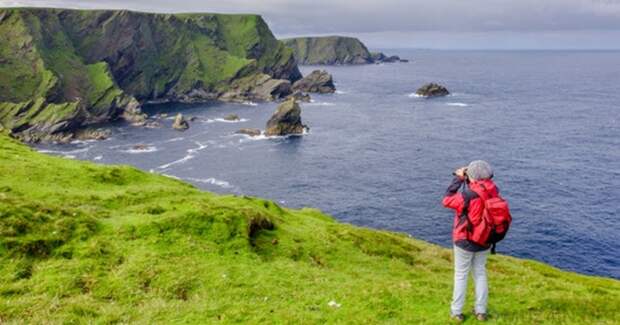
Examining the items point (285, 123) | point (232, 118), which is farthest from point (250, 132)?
point (232, 118)

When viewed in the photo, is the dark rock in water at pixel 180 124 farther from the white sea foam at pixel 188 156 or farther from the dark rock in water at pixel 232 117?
the white sea foam at pixel 188 156

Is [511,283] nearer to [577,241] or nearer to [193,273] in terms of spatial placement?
[193,273]

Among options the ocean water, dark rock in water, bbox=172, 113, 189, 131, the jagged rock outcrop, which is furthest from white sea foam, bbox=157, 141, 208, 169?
the jagged rock outcrop

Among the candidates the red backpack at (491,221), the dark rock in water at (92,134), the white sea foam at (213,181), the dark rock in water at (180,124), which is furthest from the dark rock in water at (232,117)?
the red backpack at (491,221)

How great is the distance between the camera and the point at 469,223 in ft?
48.3

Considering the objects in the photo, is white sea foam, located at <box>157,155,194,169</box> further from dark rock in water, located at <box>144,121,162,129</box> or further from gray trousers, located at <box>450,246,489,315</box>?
gray trousers, located at <box>450,246,489,315</box>

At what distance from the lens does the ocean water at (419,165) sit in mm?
81688

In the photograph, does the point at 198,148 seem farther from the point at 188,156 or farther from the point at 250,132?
the point at 250,132

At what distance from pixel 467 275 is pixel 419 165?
10708cm

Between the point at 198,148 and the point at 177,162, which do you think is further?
the point at 198,148

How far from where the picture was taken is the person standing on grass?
14523 millimetres

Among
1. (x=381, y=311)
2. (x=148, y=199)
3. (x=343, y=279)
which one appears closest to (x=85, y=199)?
(x=148, y=199)

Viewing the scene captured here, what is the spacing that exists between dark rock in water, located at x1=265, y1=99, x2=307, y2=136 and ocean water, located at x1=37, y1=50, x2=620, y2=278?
596cm

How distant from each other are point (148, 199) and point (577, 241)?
69.5m
